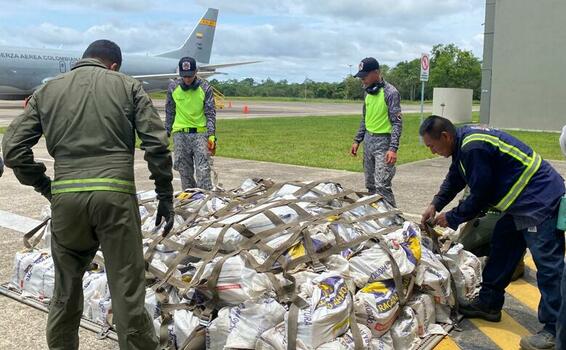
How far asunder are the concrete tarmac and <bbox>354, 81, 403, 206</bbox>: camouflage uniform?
866 millimetres

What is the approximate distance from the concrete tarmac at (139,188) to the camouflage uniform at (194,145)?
202 centimetres

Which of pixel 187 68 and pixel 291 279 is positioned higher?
pixel 187 68

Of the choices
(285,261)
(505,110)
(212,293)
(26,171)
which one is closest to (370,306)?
(285,261)

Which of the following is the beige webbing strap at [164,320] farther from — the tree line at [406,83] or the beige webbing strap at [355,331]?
the tree line at [406,83]

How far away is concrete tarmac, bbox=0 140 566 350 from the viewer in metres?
3.83

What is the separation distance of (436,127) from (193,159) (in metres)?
4.06

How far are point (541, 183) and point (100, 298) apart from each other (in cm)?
324

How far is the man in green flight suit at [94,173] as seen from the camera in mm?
3031

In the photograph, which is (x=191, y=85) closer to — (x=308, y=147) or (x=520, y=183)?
(x=520, y=183)

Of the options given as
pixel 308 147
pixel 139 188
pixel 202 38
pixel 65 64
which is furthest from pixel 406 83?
pixel 139 188

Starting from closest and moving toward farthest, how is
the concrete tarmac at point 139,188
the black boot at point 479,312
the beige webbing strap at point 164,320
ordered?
the beige webbing strap at point 164,320, the concrete tarmac at point 139,188, the black boot at point 479,312

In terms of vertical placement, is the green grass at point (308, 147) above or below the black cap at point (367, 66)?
below

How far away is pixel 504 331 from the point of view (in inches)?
163

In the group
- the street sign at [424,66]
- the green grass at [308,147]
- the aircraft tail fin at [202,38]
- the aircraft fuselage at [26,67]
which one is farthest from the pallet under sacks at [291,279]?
the aircraft tail fin at [202,38]
